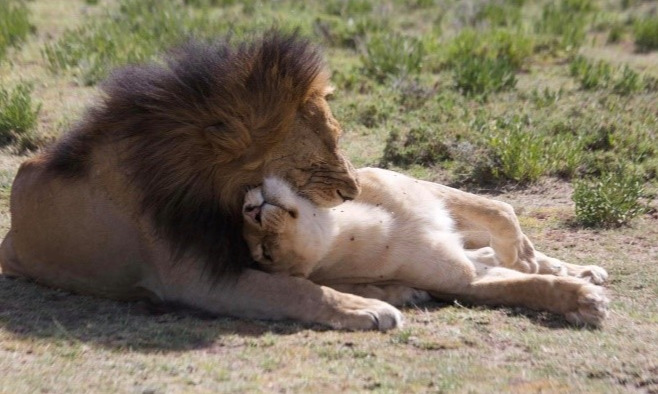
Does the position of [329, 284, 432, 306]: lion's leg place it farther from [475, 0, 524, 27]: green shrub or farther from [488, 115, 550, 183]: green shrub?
[475, 0, 524, 27]: green shrub

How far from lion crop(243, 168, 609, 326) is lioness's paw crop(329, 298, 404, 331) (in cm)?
34

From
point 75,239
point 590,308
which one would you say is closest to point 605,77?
point 590,308

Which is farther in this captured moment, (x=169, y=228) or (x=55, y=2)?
(x=55, y=2)

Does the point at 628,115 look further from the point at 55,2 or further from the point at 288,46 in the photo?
the point at 55,2

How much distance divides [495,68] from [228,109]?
5.00m

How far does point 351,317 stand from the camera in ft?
14.2

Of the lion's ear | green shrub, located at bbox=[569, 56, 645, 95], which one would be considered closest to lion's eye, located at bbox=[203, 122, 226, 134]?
the lion's ear

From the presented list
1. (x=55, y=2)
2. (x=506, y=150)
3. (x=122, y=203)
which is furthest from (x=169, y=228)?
(x=55, y=2)

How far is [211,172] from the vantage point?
14.7 feet

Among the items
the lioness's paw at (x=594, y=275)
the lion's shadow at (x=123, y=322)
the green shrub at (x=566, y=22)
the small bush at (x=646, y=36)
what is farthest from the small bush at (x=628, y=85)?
the lion's shadow at (x=123, y=322)

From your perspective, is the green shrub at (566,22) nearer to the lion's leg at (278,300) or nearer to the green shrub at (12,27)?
the green shrub at (12,27)

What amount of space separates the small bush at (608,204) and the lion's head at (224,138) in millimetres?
2153

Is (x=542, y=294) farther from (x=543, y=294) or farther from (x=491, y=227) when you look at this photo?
(x=491, y=227)

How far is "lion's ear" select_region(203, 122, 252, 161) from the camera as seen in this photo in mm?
4387
